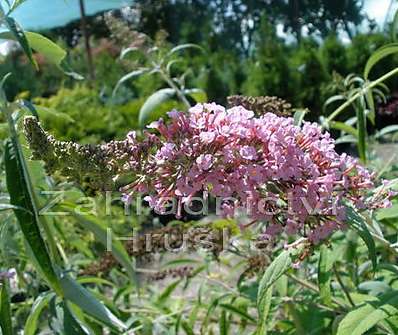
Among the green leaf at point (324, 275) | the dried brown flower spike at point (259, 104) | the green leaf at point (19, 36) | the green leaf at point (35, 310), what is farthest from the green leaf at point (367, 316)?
the green leaf at point (19, 36)

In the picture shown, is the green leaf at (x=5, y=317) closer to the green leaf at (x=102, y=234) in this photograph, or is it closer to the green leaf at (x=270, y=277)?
the green leaf at (x=102, y=234)

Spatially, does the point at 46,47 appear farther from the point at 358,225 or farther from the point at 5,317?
the point at 358,225

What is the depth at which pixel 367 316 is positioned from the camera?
106cm

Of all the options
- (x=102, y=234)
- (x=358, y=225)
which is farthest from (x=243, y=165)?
(x=102, y=234)

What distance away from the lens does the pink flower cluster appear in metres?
0.88

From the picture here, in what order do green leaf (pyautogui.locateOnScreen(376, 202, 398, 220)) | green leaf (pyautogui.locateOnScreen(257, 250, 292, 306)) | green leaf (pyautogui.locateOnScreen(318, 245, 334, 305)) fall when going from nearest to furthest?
1. green leaf (pyautogui.locateOnScreen(257, 250, 292, 306))
2. green leaf (pyautogui.locateOnScreen(318, 245, 334, 305))
3. green leaf (pyautogui.locateOnScreen(376, 202, 398, 220))

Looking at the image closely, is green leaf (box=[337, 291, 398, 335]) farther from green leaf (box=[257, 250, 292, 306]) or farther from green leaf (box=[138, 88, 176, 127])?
green leaf (box=[138, 88, 176, 127])

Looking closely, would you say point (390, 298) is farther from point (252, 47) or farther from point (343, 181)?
point (252, 47)

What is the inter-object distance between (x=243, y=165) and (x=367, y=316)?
0.36 metres

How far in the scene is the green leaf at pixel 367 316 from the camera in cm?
103

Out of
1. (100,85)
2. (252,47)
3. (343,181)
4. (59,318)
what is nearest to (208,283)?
(59,318)

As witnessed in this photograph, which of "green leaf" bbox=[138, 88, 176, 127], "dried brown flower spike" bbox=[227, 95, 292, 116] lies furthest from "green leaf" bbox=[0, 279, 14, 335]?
"green leaf" bbox=[138, 88, 176, 127]

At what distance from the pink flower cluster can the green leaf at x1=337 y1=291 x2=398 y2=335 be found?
19cm

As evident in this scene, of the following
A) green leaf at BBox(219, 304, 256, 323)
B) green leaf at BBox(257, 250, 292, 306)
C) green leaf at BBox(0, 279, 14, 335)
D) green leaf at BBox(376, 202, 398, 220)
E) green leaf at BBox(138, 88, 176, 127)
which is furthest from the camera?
green leaf at BBox(138, 88, 176, 127)
